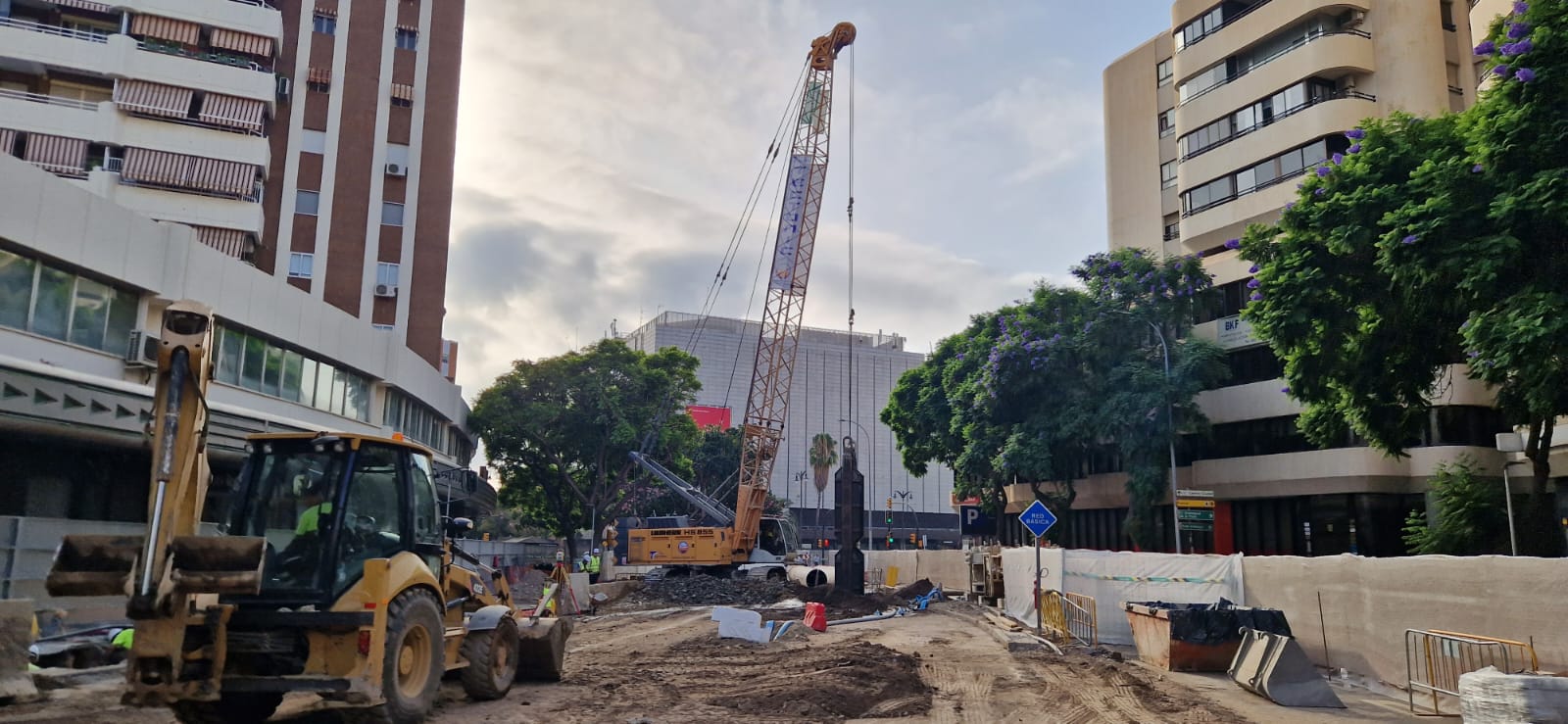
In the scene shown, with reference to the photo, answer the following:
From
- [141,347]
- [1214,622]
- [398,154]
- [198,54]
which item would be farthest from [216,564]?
[398,154]

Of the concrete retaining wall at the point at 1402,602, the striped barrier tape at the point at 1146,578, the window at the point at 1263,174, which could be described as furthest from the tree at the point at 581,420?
the concrete retaining wall at the point at 1402,602

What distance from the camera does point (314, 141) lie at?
140 feet

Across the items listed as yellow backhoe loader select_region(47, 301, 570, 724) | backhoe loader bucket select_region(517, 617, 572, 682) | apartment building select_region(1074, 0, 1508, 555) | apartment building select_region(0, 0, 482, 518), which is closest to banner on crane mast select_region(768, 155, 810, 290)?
apartment building select_region(0, 0, 482, 518)

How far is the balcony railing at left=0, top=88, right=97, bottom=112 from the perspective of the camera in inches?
1284

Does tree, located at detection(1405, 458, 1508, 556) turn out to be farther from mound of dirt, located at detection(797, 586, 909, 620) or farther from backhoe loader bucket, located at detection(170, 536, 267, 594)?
backhoe loader bucket, located at detection(170, 536, 267, 594)

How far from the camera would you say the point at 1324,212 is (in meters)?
20.2

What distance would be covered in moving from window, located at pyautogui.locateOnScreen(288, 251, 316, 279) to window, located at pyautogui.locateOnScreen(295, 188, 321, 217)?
5.82 ft

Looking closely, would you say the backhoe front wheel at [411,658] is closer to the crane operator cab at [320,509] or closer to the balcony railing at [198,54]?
the crane operator cab at [320,509]

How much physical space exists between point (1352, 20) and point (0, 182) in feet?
125

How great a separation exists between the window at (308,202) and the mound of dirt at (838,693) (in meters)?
34.9

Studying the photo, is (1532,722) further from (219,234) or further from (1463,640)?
(219,234)

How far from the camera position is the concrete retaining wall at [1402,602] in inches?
463

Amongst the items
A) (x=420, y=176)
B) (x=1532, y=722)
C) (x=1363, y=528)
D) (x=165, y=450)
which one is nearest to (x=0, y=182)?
(x=165, y=450)

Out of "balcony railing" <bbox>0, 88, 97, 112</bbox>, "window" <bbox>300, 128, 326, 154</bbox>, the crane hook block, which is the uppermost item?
the crane hook block
